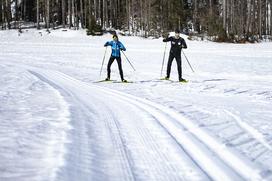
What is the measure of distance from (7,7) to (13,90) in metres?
50.6

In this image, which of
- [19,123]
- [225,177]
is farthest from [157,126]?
[225,177]

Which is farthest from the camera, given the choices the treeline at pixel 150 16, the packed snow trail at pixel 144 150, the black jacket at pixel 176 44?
the treeline at pixel 150 16

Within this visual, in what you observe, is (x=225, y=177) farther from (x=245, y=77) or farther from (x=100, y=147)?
(x=245, y=77)

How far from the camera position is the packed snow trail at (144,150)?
4.54 meters

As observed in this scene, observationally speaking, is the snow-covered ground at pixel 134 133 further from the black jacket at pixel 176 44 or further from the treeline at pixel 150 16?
the treeline at pixel 150 16

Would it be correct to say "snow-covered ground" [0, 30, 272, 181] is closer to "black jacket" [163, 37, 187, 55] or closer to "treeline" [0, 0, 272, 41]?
"black jacket" [163, 37, 187, 55]

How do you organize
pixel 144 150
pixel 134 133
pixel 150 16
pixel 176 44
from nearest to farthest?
pixel 144 150 → pixel 134 133 → pixel 176 44 → pixel 150 16

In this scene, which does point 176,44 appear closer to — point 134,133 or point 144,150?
point 134,133

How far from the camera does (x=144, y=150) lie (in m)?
5.48

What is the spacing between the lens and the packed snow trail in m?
4.54

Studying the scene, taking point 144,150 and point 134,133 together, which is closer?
point 144,150

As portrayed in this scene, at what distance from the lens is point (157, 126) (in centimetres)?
693

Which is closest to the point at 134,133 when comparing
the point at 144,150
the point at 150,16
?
the point at 144,150

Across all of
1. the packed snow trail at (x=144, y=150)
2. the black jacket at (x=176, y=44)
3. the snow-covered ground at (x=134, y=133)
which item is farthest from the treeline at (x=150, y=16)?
the packed snow trail at (x=144, y=150)
